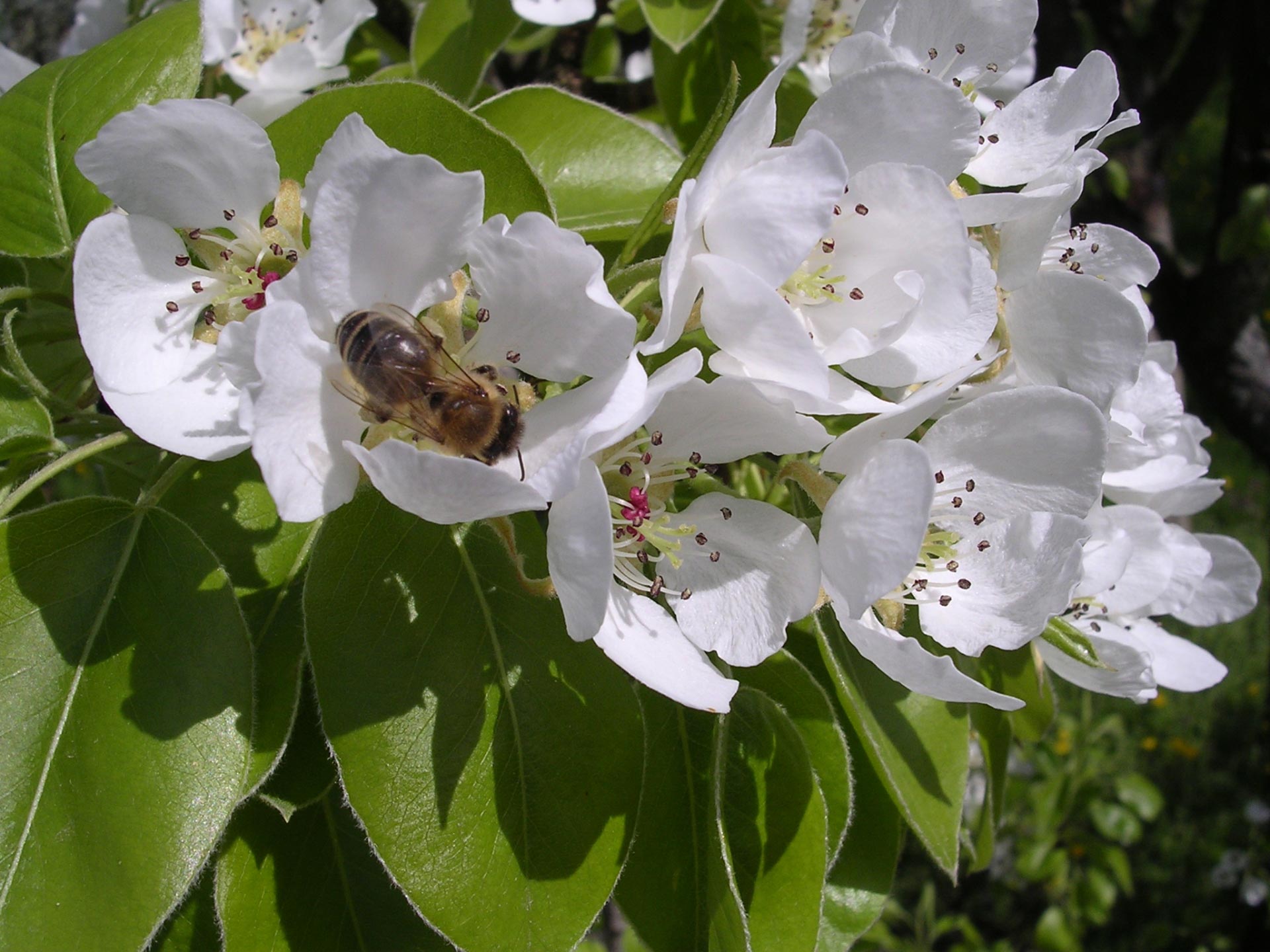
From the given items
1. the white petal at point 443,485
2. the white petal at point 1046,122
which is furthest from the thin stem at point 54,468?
the white petal at point 1046,122

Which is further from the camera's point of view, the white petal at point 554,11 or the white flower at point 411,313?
the white petal at point 554,11

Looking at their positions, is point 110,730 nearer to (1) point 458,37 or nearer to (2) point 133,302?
(2) point 133,302

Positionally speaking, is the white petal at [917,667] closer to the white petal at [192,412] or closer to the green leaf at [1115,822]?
the white petal at [192,412]

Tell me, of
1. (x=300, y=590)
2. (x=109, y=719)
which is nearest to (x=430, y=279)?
(x=300, y=590)

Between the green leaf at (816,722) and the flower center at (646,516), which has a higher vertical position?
the flower center at (646,516)

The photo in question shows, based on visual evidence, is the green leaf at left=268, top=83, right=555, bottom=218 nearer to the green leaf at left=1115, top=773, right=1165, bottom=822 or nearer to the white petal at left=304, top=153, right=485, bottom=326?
the white petal at left=304, top=153, right=485, bottom=326

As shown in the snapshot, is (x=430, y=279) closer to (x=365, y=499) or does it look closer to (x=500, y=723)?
(x=365, y=499)
